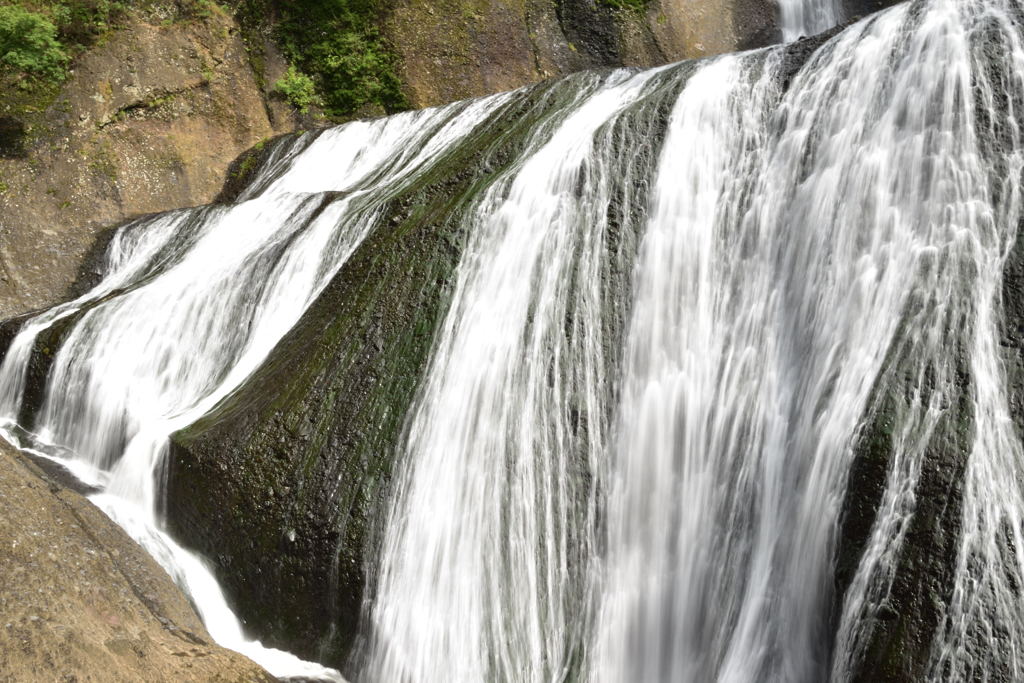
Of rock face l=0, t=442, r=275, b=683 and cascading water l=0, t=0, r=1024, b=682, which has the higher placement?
cascading water l=0, t=0, r=1024, b=682

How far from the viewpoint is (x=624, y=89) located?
756 centimetres

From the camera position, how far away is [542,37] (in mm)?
13117

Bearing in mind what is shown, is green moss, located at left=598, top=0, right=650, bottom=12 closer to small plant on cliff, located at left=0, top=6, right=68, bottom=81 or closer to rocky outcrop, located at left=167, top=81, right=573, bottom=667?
small plant on cliff, located at left=0, top=6, right=68, bottom=81

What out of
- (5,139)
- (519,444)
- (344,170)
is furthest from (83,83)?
(519,444)

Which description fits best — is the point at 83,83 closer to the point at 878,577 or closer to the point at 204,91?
the point at 204,91

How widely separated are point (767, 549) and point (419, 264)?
9.32 feet

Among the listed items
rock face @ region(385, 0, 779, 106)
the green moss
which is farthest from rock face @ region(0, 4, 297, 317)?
the green moss

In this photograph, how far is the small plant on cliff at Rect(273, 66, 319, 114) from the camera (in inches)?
487

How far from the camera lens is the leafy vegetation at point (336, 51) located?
12484 mm

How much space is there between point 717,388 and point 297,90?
918 cm

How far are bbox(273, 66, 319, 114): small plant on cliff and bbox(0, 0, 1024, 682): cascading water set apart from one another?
674 cm

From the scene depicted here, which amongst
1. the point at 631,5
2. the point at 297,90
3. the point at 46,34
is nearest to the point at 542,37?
the point at 631,5

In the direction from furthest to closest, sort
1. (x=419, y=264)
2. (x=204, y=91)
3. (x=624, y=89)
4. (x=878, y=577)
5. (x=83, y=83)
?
(x=204, y=91) < (x=83, y=83) < (x=624, y=89) < (x=419, y=264) < (x=878, y=577)

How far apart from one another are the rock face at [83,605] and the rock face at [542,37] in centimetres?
871
